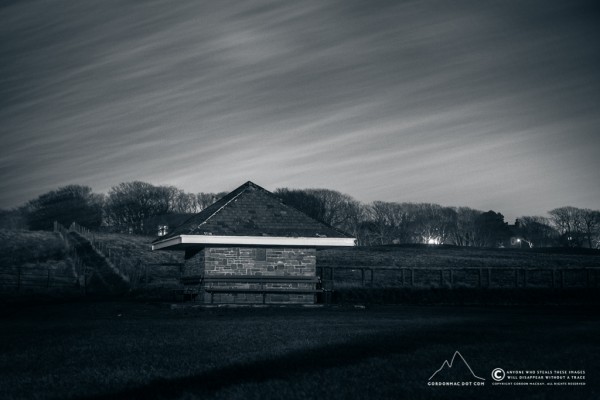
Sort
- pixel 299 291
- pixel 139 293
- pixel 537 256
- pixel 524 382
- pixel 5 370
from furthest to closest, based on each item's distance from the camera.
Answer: pixel 537 256 < pixel 139 293 < pixel 299 291 < pixel 5 370 < pixel 524 382

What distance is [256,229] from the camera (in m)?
26.9

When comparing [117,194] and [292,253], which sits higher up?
[117,194]

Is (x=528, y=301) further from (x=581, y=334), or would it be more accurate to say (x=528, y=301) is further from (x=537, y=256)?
(x=537, y=256)

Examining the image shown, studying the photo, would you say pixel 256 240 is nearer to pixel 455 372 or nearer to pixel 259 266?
pixel 259 266

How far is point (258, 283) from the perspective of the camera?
26.7 meters

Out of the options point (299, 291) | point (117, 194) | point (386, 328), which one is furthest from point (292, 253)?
point (117, 194)

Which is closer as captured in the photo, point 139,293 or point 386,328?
point 386,328

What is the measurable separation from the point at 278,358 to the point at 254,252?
59.3ft

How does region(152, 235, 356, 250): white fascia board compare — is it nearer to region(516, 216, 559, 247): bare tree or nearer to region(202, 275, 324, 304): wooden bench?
region(202, 275, 324, 304): wooden bench

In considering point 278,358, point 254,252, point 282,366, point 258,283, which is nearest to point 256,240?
point 254,252

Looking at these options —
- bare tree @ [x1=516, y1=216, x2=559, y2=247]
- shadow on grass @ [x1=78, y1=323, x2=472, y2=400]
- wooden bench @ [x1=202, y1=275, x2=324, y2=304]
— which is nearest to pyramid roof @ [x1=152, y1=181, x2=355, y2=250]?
wooden bench @ [x1=202, y1=275, x2=324, y2=304]

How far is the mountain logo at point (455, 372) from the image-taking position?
737 centimetres

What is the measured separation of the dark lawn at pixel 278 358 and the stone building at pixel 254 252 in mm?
11190

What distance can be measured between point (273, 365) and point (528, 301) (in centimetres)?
2423
